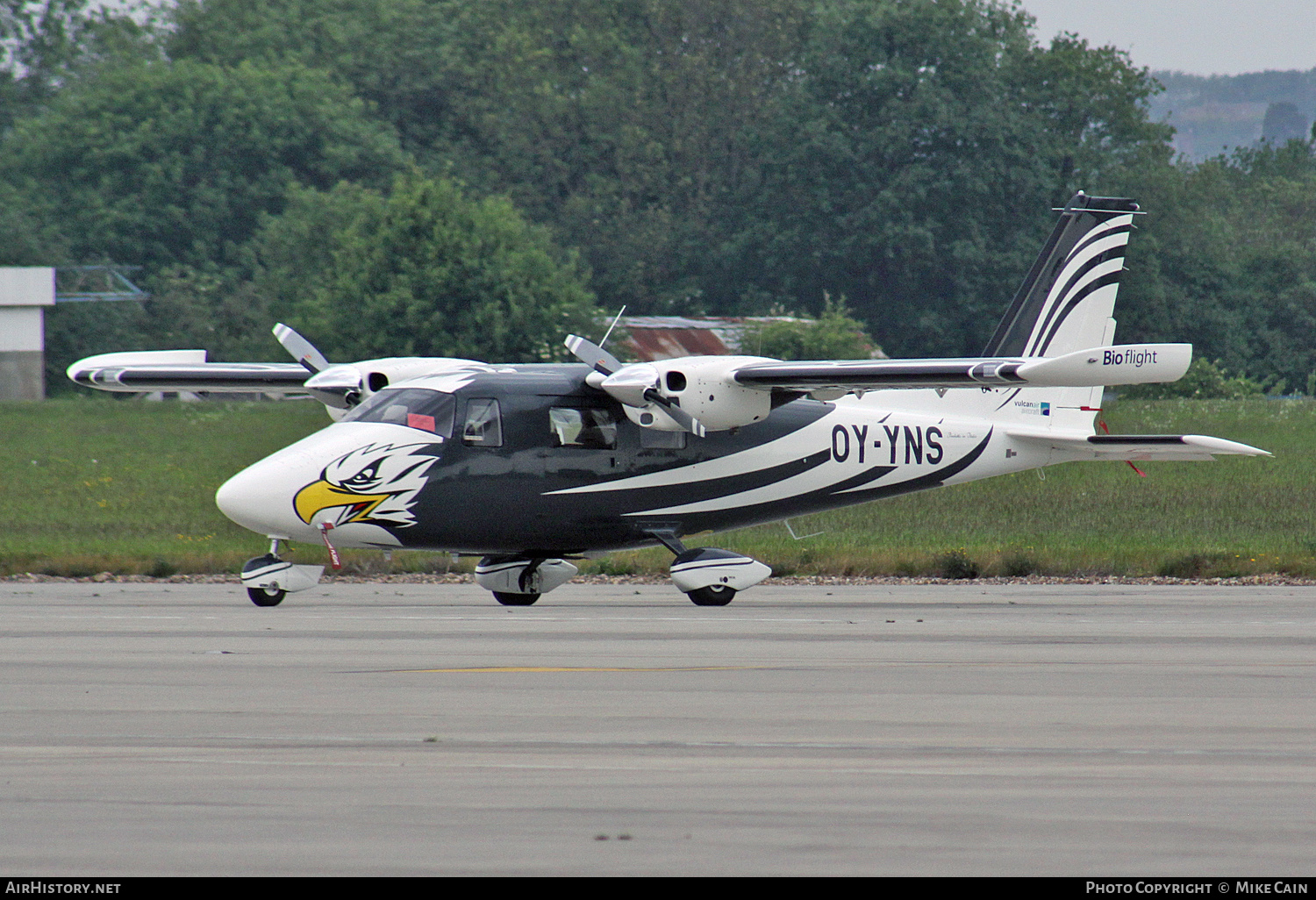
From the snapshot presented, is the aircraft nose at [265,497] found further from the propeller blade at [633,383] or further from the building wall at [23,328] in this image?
the building wall at [23,328]

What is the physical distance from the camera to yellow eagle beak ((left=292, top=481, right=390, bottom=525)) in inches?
707

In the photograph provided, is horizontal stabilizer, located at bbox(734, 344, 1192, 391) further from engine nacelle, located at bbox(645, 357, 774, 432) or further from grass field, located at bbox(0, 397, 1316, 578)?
grass field, located at bbox(0, 397, 1316, 578)

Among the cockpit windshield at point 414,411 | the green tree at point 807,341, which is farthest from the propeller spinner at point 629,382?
the green tree at point 807,341

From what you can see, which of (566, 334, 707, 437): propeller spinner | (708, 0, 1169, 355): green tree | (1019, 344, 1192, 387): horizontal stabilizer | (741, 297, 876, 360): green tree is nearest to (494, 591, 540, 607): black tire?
(566, 334, 707, 437): propeller spinner

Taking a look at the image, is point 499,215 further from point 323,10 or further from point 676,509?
point 323,10

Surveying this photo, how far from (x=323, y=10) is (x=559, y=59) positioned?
1849cm

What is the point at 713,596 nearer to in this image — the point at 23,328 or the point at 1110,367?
the point at 1110,367

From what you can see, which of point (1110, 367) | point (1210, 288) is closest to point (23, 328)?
point (1110, 367)

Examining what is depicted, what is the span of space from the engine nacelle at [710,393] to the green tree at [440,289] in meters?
33.8

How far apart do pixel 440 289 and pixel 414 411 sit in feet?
124

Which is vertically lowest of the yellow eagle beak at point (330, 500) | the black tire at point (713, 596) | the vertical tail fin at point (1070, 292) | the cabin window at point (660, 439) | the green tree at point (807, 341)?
the black tire at point (713, 596)

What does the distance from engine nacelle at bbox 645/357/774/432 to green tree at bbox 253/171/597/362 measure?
111 ft

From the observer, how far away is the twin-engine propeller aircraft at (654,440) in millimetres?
18312

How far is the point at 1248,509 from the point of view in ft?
104
